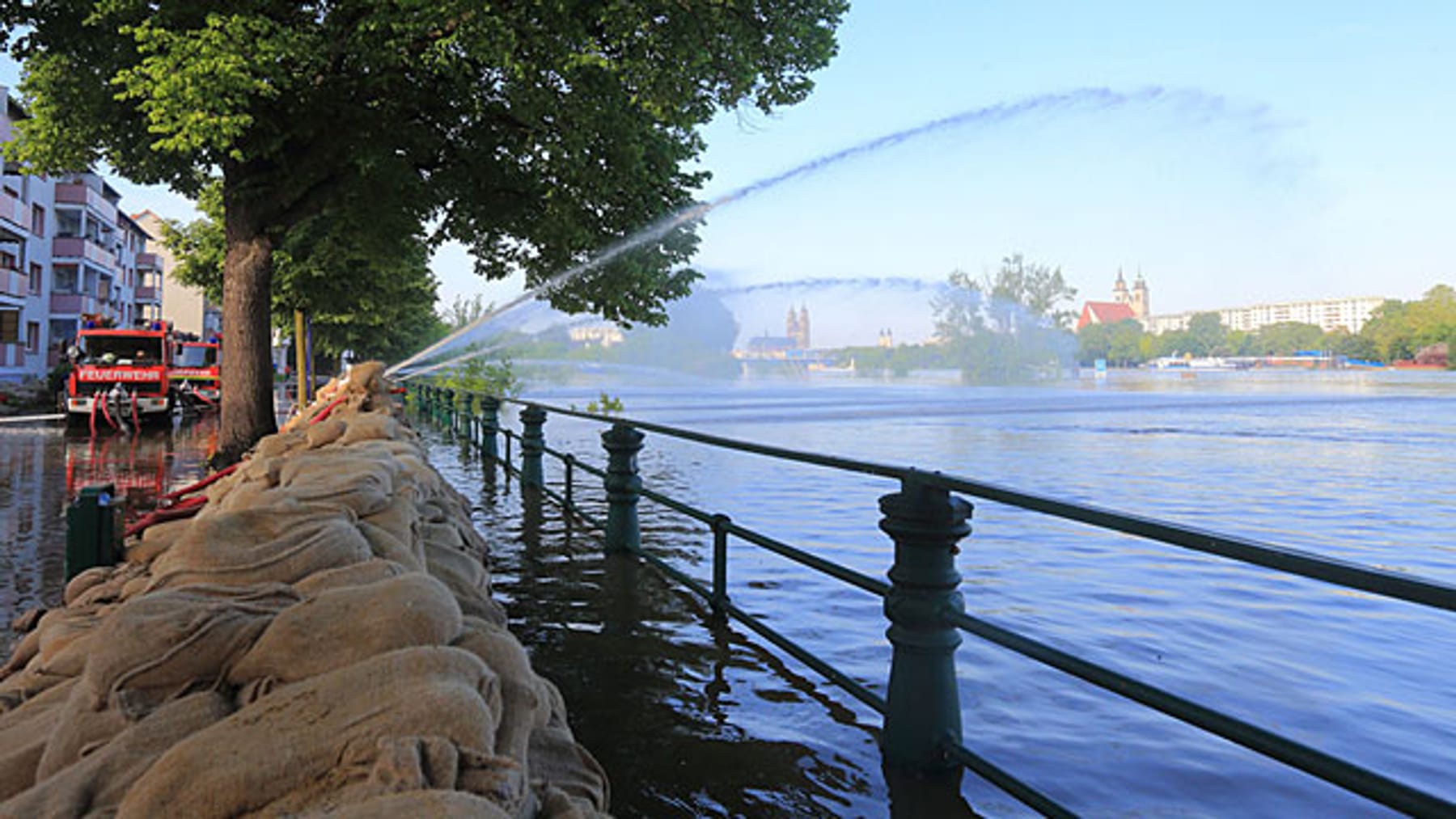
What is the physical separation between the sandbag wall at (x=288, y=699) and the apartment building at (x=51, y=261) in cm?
4581

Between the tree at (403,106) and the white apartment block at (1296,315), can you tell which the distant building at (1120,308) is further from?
the tree at (403,106)

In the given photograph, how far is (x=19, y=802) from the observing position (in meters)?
2.00

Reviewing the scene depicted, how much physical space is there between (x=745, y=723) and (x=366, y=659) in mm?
2107

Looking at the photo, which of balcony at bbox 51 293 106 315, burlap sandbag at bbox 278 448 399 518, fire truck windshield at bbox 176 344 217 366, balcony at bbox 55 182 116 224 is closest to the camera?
burlap sandbag at bbox 278 448 399 518

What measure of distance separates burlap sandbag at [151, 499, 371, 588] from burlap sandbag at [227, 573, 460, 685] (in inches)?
17.0

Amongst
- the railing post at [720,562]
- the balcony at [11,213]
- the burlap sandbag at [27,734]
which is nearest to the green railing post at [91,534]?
the burlap sandbag at [27,734]

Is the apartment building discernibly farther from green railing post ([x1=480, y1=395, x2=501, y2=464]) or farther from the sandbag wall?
the sandbag wall

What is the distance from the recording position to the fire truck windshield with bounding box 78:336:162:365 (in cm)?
2652

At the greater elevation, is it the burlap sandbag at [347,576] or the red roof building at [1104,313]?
the red roof building at [1104,313]

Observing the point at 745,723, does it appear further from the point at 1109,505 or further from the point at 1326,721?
the point at 1109,505

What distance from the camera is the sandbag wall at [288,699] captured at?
182 centimetres

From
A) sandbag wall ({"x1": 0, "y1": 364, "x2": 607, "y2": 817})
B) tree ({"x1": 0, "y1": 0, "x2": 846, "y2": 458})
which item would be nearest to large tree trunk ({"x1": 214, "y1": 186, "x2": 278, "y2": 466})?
tree ({"x1": 0, "y1": 0, "x2": 846, "y2": 458})

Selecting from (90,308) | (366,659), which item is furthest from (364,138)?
(90,308)

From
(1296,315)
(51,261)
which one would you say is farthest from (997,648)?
(1296,315)
